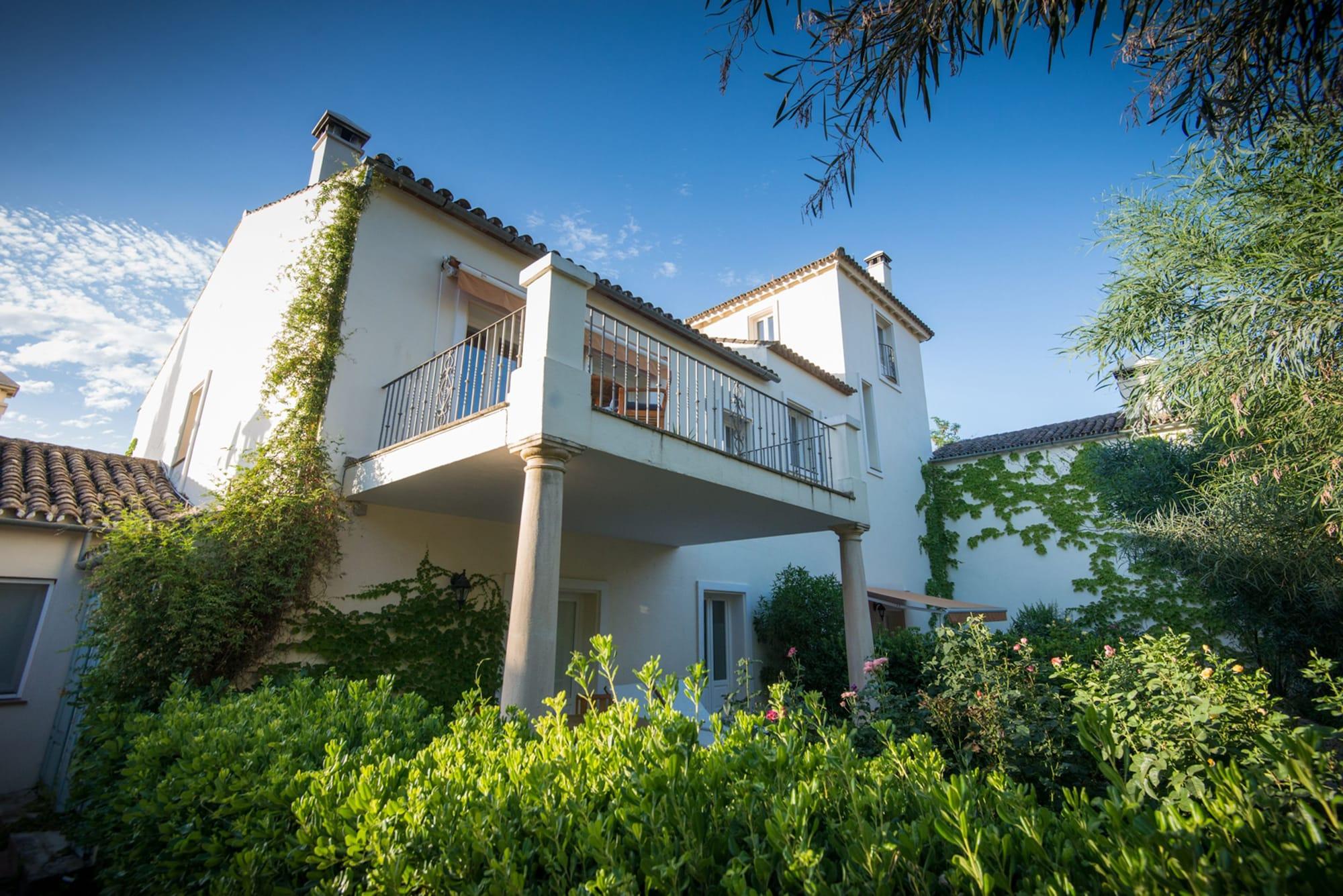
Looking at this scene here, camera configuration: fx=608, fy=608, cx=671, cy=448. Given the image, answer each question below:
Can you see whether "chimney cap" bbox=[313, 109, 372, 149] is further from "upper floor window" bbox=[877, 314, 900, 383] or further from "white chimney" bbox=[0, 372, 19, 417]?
"upper floor window" bbox=[877, 314, 900, 383]

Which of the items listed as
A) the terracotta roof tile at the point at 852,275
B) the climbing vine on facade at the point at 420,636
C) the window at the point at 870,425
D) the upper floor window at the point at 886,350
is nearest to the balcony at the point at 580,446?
the climbing vine on facade at the point at 420,636

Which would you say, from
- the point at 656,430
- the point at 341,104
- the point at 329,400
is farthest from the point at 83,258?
the point at 656,430

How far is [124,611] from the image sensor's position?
570 centimetres

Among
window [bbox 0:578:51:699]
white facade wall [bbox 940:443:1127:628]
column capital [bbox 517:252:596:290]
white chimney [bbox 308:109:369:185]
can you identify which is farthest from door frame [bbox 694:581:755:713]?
window [bbox 0:578:51:699]

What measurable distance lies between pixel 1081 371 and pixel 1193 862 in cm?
855

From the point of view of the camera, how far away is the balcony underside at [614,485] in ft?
18.8

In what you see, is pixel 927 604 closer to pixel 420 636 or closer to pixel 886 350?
pixel 886 350

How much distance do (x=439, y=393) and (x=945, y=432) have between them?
32004 millimetres

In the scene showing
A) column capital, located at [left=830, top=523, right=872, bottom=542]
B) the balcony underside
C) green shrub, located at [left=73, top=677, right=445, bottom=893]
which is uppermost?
the balcony underside

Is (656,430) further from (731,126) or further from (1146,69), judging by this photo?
(1146,69)

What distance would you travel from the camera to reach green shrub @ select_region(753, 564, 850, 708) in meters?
10.4

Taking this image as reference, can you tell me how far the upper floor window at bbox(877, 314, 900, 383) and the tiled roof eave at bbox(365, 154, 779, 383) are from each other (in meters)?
6.58

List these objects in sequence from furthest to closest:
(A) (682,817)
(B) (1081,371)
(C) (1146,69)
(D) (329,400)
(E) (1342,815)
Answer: (B) (1081,371) → (D) (329,400) → (C) (1146,69) → (A) (682,817) → (E) (1342,815)

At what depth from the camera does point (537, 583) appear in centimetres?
481
